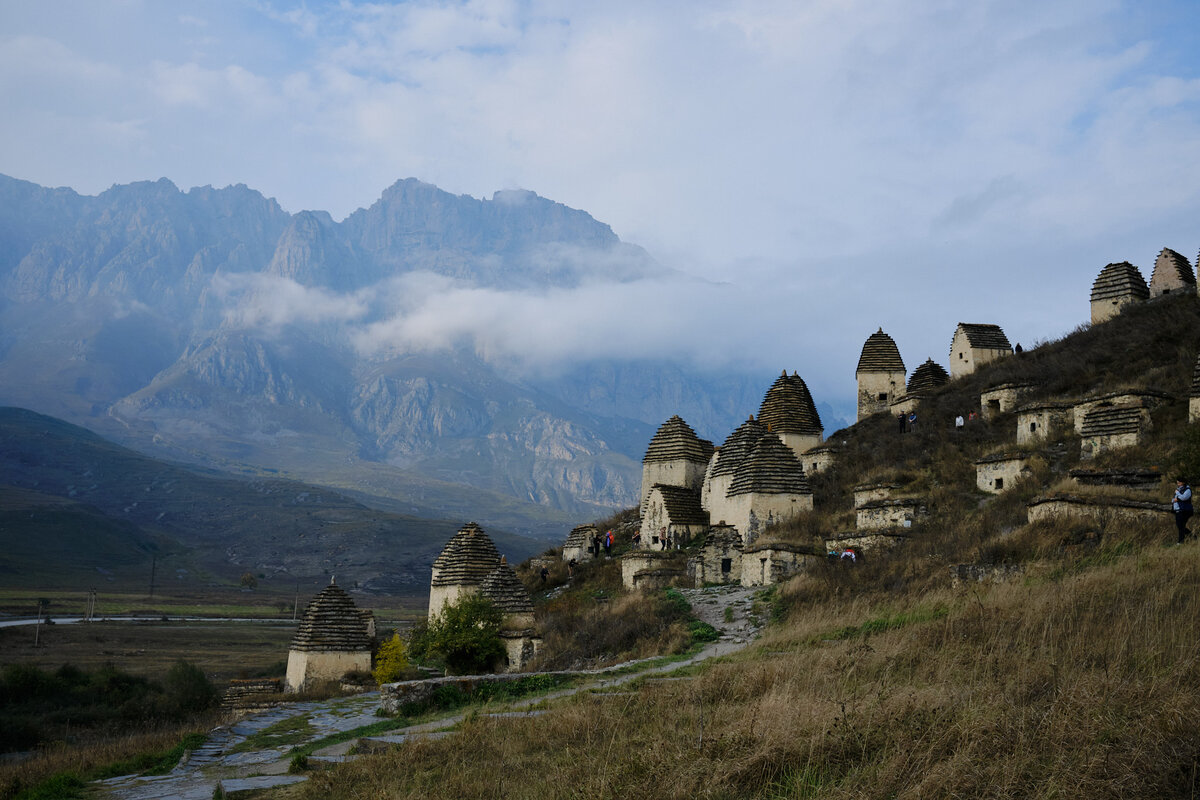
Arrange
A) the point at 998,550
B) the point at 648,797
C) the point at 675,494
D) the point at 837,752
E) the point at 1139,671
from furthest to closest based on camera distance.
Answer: the point at 675,494
the point at 998,550
the point at 1139,671
the point at 837,752
the point at 648,797

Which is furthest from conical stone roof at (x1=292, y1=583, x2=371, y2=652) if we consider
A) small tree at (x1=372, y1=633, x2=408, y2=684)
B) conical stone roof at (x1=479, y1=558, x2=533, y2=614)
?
conical stone roof at (x1=479, y1=558, x2=533, y2=614)

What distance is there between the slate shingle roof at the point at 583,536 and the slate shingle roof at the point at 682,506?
746 cm

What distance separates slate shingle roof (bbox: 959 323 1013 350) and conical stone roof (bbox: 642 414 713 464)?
14.0 m

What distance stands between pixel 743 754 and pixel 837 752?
718 mm

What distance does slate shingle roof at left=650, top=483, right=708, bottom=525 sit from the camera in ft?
107

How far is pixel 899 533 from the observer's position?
22562 millimetres

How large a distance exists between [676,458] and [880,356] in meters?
14.2

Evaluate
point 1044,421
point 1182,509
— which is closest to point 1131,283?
point 1044,421

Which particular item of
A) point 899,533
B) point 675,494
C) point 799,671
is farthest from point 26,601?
point 799,671

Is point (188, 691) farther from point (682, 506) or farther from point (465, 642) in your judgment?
point (682, 506)

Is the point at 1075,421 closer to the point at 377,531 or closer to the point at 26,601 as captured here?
the point at 26,601

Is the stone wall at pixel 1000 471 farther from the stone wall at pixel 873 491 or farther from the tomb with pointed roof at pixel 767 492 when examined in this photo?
the tomb with pointed roof at pixel 767 492

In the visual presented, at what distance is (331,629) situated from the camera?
25.0 m

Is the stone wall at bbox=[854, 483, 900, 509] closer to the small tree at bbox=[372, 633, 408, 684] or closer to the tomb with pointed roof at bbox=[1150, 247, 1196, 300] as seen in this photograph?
the small tree at bbox=[372, 633, 408, 684]
